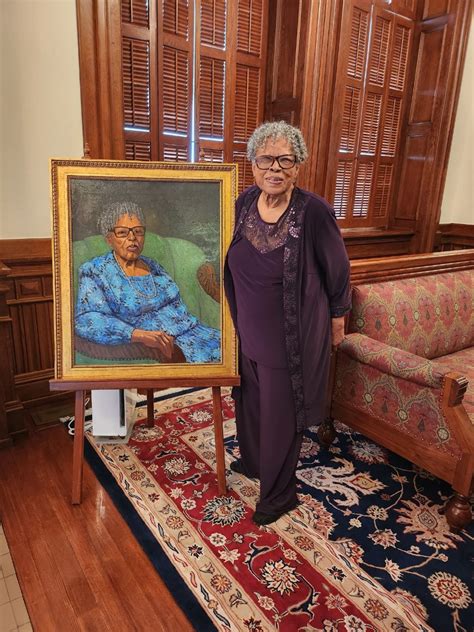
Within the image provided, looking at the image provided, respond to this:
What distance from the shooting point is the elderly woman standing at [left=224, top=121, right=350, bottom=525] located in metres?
1.72

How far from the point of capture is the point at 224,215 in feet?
6.27

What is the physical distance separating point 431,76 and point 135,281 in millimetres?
3989

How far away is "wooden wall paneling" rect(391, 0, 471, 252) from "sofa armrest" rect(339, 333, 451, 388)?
2.84 metres

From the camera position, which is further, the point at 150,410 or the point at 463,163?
the point at 463,163

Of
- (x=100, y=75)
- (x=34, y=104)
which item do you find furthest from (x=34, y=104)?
(x=100, y=75)

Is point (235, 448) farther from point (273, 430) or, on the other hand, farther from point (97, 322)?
point (97, 322)

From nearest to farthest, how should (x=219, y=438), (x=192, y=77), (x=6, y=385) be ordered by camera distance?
1. (x=219, y=438)
2. (x=6, y=385)
3. (x=192, y=77)

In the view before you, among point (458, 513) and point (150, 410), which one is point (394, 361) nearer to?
point (458, 513)

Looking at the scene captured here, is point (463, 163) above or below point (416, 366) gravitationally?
above

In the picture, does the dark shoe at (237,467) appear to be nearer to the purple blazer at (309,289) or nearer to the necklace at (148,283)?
the purple blazer at (309,289)

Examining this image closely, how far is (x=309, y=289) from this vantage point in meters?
1.77

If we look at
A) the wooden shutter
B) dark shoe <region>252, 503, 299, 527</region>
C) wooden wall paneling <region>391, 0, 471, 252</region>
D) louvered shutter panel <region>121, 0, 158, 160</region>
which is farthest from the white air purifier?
wooden wall paneling <region>391, 0, 471, 252</region>

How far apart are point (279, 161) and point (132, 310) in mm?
846

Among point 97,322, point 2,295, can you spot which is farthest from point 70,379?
point 2,295
